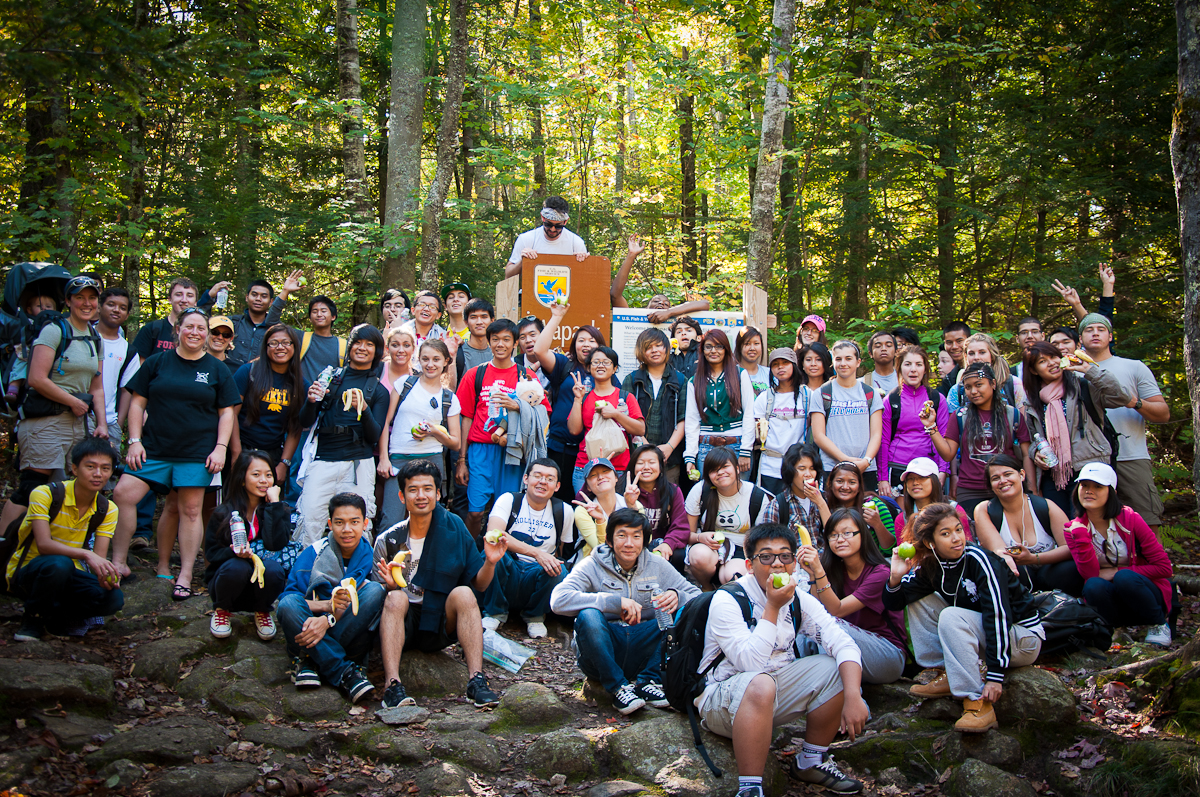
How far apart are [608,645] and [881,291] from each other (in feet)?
39.9

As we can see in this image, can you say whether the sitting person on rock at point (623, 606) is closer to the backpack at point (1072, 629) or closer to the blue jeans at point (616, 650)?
the blue jeans at point (616, 650)

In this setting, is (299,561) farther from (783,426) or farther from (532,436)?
(783,426)

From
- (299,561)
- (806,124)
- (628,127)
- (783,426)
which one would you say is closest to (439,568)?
(299,561)

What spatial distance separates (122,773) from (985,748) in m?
4.47

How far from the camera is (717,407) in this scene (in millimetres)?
6758

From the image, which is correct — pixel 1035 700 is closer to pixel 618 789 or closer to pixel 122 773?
pixel 618 789

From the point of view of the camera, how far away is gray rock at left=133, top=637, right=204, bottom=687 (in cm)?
476

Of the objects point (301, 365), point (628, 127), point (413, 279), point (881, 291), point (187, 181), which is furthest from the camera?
point (628, 127)

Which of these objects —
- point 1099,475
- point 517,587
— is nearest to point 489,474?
point 517,587

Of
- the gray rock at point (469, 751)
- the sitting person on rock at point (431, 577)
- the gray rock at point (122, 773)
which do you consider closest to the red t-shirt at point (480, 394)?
the sitting person on rock at point (431, 577)

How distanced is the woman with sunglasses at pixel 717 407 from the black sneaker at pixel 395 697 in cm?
300

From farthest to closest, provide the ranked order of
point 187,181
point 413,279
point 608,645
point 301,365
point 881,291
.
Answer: point 881,291
point 187,181
point 413,279
point 301,365
point 608,645

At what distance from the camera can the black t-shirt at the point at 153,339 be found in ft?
21.2

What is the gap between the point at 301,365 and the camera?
21.3 ft
